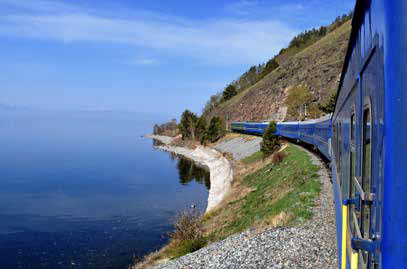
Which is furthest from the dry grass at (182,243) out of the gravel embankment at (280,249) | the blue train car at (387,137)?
the blue train car at (387,137)

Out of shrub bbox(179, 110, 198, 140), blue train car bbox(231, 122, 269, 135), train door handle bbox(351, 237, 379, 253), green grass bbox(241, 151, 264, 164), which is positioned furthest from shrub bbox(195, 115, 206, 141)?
train door handle bbox(351, 237, 379, 253)

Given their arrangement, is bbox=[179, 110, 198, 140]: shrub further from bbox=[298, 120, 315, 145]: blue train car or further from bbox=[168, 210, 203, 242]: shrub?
bbox=[168, 210, 203, 242]: shrub

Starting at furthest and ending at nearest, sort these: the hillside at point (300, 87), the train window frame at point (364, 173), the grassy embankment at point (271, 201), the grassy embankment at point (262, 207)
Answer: the hillside at point (300, 87), the grassy embankment at point (262, 207), the grassy embankment at point (271, 201), the train window frame at point (364, 173)

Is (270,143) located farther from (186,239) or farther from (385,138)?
(385,138)

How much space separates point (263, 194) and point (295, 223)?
871 centimetres

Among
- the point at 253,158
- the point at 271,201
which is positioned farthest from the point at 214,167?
the point at 271,201

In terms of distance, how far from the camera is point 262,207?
55.5 feet

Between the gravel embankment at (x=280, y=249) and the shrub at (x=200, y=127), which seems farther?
the shrub at (x=200, y=127)

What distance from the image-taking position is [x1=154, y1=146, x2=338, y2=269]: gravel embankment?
28.0 ft

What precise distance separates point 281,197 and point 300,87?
5397cm

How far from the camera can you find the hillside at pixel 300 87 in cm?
6384

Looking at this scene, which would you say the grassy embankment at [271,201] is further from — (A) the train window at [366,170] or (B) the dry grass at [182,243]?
(A) the train window at [366,170]

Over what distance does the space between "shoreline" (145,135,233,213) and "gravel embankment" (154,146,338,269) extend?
1252 centimetres

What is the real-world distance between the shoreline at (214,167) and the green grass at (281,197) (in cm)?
266
